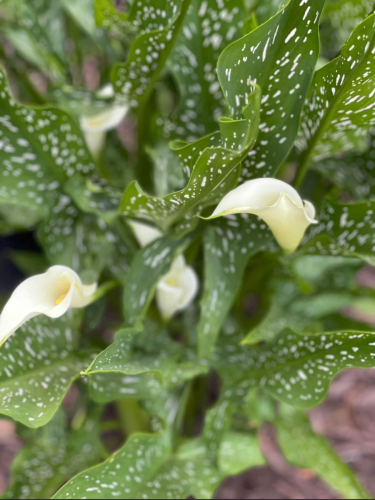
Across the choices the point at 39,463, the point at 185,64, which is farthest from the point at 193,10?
the point at 39,463

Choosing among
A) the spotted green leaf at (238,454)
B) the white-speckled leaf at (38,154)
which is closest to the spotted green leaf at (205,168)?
the white-speckled leaf at (38,154)

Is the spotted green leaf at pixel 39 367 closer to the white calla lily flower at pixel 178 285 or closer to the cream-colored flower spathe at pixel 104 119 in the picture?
the white calla lily flower at pixel 178 285

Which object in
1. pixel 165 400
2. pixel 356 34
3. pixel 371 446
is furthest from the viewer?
pixel 371 446

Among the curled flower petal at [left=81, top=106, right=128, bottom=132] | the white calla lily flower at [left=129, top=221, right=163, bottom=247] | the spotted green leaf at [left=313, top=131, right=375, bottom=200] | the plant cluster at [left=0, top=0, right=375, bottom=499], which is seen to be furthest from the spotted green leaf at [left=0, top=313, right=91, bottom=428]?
the spotted green leaf at [left=313, top=131, right=375, bottom=200]

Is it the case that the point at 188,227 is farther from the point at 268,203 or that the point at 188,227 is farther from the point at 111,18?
the point at 111,18

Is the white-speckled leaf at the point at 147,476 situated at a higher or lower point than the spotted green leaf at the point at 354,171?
lower

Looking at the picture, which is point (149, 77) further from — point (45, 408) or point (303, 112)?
point (45, 408)

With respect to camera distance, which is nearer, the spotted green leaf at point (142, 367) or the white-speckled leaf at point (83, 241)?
the spotted green leaf at point (142, 367)

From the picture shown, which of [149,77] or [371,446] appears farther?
[371,446]
